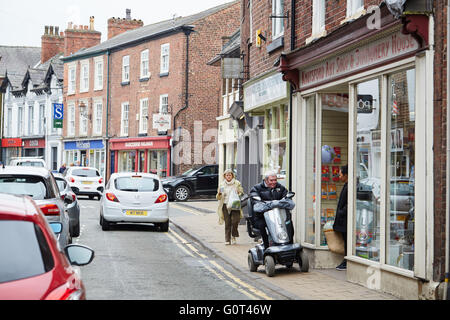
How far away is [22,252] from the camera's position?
450cm

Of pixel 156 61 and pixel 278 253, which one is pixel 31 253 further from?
pixel 156 61

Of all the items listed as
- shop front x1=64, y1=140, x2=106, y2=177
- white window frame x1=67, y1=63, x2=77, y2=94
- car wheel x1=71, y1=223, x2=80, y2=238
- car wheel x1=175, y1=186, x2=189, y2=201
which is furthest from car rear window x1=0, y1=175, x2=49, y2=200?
white window frame x1=67, y1=63, x2=77, y2=94

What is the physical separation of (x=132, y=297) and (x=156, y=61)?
3440cm

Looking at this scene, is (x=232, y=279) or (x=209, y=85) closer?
(x=232, y=279)

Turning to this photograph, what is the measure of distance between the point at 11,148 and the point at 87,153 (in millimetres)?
17235

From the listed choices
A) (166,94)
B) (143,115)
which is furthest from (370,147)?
(143,115)

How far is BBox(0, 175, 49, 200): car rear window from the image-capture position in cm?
1125

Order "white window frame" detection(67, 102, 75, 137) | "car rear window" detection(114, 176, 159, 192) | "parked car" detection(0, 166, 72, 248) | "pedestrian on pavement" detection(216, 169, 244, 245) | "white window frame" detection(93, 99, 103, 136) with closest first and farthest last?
"parked car" detection(0, 166, 72, 248) → "pedestrian on pavement" detection(216, 169, 244, 245) → "car rear window" detection(114, 176, 159, 192) → "white window frame" detection(93, 99, 103, 136) → "white window frame" detection(67, 102, 75, 137)

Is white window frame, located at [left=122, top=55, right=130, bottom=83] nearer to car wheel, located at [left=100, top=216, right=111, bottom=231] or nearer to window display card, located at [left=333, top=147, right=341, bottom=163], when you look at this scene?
car wheel, located at [left=100, top=216, right=111, bottom=231]

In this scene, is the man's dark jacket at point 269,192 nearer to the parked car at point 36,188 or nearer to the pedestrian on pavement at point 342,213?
the pedestrian on pavement at point 342,213

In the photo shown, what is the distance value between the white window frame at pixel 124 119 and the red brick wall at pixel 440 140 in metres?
38.0

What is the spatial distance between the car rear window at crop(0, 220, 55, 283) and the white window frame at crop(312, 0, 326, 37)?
962 cm

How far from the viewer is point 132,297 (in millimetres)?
9289
